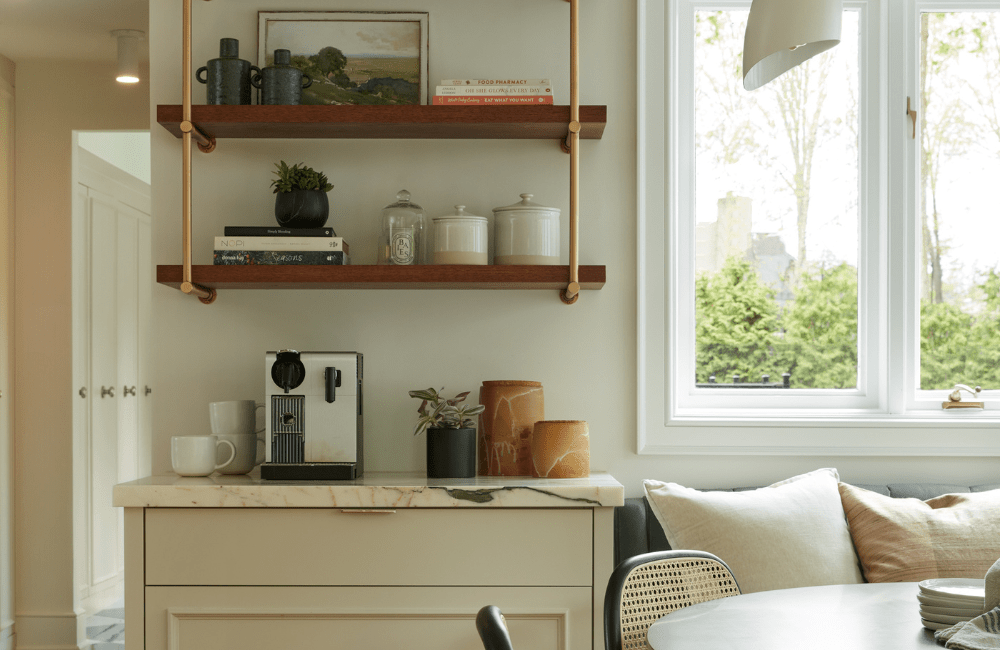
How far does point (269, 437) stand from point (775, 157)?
1.71 m

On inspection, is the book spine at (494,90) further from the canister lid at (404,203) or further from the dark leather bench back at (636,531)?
the dark leather bench back at (636,531)

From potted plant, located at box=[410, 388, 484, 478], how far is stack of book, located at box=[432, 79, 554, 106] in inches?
30.5

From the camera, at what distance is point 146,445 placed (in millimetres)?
4156

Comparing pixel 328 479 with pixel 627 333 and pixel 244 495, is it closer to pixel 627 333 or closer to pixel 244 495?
pixel 244 495

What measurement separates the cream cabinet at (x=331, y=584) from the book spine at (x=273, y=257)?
2.05 feet

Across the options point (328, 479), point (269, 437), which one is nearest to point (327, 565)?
point (328, 479)

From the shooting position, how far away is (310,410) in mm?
2020

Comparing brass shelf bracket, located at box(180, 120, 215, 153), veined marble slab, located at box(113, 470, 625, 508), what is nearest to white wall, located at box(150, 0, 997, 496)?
brass shelf bracket, located at box(180, 120, 215, 153)

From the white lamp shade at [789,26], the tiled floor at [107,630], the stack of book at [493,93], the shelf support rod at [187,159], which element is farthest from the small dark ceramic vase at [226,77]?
the tiled floor at [107,630]

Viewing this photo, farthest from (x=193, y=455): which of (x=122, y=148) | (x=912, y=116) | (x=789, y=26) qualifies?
(x=122, y=148)

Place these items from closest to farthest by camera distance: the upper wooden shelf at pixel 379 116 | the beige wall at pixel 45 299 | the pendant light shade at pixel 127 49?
the upper wooden shelf at pixel 379 116 → the pendant light shade at pixel 127 49 → the beige wall at pixel 45 299

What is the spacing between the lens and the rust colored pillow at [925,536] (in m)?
1.90

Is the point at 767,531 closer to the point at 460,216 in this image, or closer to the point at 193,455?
the point at 460,216

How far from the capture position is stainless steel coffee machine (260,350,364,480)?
2006mm
